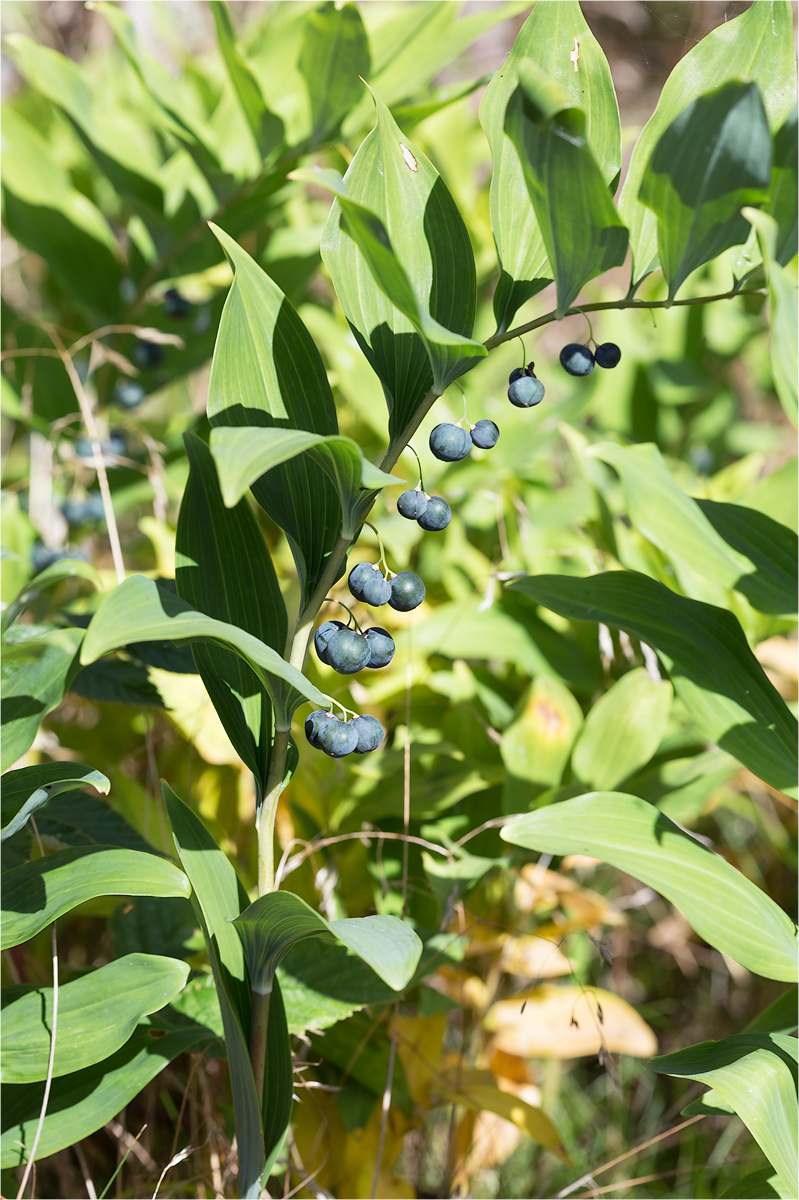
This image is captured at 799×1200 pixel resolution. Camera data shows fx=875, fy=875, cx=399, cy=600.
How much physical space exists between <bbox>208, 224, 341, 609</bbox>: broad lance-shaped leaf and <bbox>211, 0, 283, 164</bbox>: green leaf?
0.65 m

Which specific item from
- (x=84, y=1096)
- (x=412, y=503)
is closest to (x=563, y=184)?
(x=412, y=503)

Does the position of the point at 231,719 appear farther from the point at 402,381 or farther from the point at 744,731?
the point at 744,731

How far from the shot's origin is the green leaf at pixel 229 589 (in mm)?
635

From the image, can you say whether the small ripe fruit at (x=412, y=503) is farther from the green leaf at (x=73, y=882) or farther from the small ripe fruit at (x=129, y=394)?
the small ripe fruit at (x=129, y=394)

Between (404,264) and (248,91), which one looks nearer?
(404,264)

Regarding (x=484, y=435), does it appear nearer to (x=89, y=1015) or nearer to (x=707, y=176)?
(x=707, y=176)

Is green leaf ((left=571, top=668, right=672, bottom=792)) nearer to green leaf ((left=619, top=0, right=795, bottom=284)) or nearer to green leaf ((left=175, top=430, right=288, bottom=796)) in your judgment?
green leaf ((left=175, top=430, right=288, bottom=796))

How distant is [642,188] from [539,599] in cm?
36

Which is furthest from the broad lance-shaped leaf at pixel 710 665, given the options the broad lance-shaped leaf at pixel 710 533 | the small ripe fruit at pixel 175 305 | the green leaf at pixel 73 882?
the small ripe fruit at pixel 175 305

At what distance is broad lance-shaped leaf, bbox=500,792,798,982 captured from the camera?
0.68 metres

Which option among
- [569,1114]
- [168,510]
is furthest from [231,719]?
[168,510]

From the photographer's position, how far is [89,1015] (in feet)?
2.11

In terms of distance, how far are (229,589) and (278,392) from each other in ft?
0.49

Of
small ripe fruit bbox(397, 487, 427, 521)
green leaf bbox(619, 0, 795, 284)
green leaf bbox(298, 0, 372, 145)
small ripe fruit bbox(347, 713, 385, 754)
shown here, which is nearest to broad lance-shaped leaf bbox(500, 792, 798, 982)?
small ripe fruit bbox(347, 713, 385, 754)
